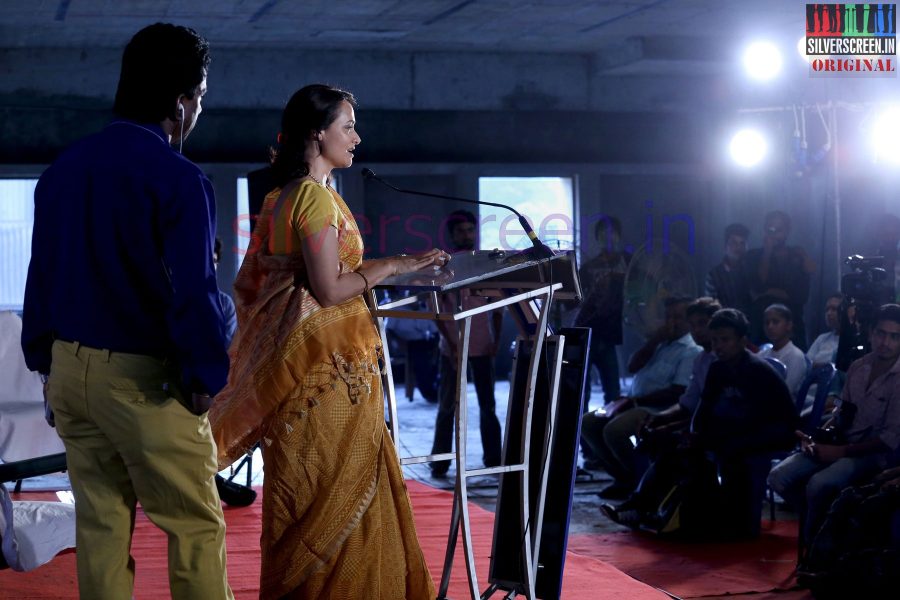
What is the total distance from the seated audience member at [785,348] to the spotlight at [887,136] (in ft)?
8.52

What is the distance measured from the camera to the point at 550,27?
23.7 ft

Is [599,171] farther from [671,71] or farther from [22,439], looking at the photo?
[22,439]

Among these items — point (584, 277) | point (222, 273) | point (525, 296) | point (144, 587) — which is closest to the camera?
point (525, 296)

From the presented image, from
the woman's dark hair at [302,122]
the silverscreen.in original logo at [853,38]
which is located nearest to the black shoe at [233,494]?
the woman's dark hair at [302,122]

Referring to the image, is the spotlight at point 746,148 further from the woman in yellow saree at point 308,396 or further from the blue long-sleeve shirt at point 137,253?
the blue long-sleeve shirt at point 137,253

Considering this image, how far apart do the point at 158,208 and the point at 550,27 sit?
222 inches

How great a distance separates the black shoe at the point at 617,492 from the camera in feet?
16.3

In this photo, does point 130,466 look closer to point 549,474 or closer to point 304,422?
point 304,422

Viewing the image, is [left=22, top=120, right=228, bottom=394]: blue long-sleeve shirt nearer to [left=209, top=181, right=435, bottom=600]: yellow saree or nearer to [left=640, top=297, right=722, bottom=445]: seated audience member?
[left=209, top=181, right=435, bottom=600]: yellow saree

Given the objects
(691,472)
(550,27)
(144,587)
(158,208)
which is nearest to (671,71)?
(550,27)

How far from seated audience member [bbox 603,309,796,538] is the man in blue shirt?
256cm

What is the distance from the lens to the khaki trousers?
1.93m

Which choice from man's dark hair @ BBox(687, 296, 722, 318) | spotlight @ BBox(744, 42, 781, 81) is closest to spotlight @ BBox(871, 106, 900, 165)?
spotlight @ BBox(744, 42, 781, 81)

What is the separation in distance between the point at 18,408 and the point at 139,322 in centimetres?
285
